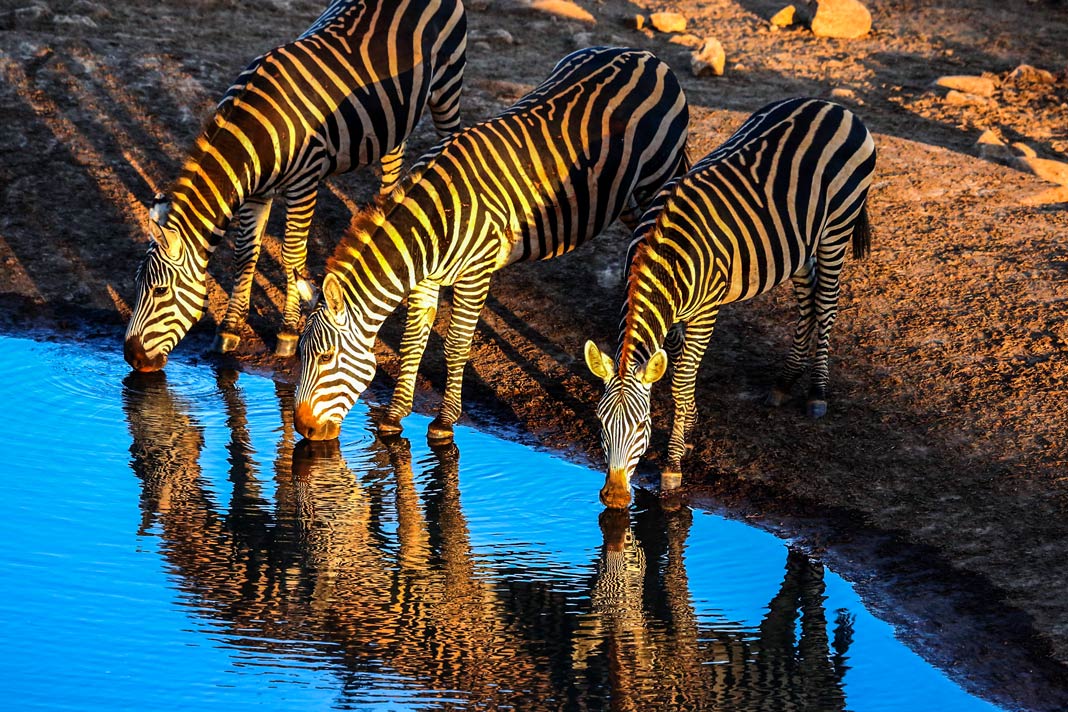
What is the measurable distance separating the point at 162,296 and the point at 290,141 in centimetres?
164

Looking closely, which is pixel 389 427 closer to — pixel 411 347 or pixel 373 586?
pixel 411 347

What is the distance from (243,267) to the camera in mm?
11828

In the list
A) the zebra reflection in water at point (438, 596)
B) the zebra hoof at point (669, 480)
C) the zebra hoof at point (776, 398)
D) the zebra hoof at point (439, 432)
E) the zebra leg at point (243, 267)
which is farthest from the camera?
the zebra leg at point (243, 267)

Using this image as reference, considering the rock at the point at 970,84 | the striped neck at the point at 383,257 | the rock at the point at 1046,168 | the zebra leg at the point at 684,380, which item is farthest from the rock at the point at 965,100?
the striped neck at the point at 383,257

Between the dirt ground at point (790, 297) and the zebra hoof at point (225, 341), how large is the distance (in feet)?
0.42

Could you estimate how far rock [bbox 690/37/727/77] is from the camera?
18.2m

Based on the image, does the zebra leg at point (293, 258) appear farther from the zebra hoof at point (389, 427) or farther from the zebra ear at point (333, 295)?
the zebra ear at point (333, 295)

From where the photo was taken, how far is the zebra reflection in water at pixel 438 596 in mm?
7355

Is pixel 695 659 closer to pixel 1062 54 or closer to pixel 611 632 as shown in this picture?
pixel 611 632

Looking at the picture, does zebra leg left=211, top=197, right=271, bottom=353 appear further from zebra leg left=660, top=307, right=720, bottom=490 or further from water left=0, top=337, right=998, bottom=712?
zebra leg left=660, top=307, right=720, bottom=490

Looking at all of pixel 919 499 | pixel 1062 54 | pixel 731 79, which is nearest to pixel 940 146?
pixel 731 79

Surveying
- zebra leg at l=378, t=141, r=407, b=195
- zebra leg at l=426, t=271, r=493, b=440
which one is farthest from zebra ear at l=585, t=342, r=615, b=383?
zebra leg at l=378, t=141, r=407, b=195

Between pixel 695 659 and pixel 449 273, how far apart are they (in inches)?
149

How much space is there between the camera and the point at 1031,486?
31.4ft
